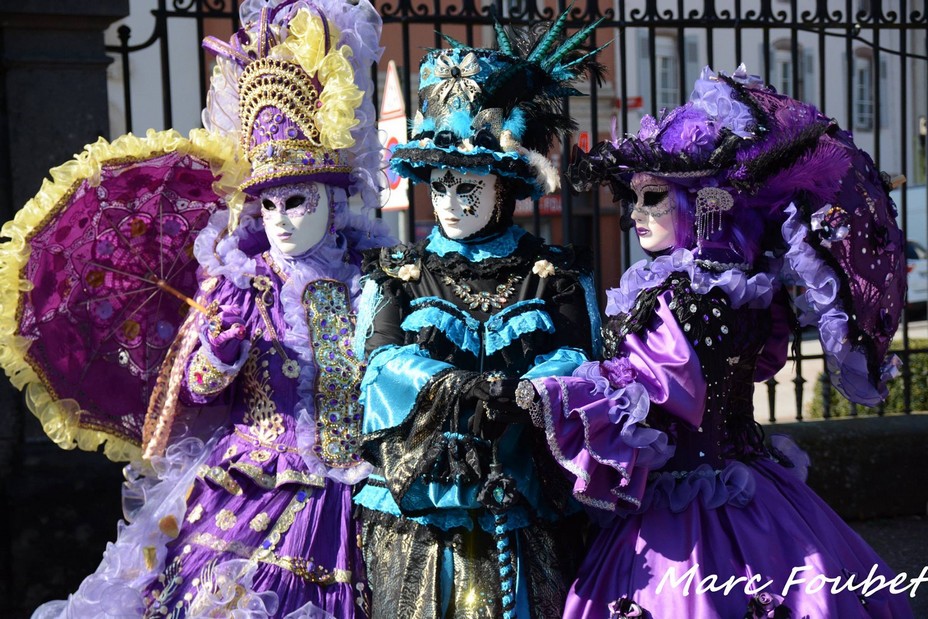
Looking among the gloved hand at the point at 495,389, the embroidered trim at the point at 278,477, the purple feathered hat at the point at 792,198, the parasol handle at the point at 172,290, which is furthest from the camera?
the parasol handle at the point at 172,290

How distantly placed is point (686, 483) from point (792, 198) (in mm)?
893

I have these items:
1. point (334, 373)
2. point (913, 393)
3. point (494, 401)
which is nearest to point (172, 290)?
point (334, 373)

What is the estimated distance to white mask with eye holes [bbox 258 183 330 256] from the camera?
3.99m

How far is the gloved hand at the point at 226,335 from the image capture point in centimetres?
382

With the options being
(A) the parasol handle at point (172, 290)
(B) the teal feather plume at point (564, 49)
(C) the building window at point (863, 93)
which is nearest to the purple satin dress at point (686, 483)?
(B) the teal feather plume at point (564, 49)

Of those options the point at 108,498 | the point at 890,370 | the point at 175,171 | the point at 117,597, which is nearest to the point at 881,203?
the point at 890,370

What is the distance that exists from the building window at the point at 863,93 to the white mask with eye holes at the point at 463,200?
52.0 feet

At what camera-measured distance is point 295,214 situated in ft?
13.1

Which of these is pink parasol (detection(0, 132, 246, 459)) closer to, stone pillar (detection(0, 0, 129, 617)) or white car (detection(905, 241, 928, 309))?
stone pillar (detection(0, 0, 129, 617))

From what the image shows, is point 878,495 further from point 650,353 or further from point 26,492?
point 26,492

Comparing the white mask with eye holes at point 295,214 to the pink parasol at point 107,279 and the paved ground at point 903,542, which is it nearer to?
the pink parasol at point 107,279

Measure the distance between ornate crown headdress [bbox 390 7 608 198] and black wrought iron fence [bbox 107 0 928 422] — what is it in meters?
0.45
